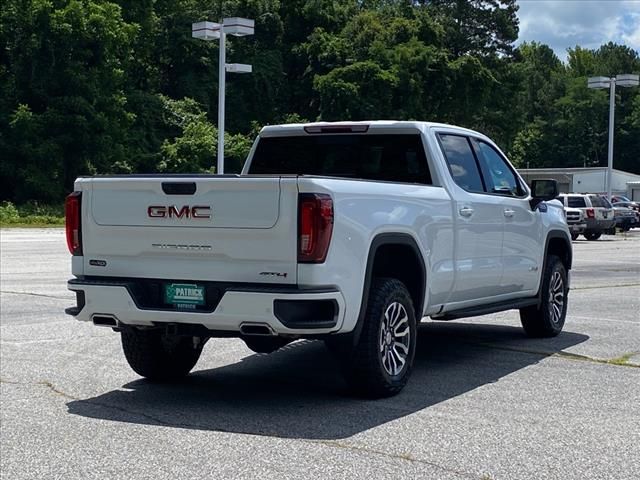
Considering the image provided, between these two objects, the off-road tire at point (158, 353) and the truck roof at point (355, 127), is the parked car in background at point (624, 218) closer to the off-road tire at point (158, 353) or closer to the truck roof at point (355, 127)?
the truck roof at point (355, 127)

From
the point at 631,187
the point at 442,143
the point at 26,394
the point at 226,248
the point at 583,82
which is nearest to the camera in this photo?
the point at 226,248

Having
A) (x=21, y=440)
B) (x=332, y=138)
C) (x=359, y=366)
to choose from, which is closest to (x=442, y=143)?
(x=332, y=138)

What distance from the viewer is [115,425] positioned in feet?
21.8

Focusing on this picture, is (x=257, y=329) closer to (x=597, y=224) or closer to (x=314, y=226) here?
(x=314, y=226)

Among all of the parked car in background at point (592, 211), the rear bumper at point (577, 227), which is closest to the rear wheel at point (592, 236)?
the parked car in background at point (592, 211)

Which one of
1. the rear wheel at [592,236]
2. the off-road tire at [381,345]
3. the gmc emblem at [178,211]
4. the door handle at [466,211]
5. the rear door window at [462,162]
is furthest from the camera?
the rear wheel at [592,236]

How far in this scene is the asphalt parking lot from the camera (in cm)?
566

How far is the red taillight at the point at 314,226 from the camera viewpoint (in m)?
6.54

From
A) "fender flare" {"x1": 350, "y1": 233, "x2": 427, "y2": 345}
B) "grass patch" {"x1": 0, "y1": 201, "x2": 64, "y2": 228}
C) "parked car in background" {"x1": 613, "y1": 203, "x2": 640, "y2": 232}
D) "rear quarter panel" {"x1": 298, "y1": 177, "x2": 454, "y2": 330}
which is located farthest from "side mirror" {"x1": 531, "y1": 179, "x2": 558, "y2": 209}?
"parked car in background" {"x1": 613, "y1": 203, "x2": 640, "y2": 232}

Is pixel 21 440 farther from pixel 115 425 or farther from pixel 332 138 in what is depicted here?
pixel 332 138

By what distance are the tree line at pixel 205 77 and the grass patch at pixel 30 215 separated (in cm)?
158

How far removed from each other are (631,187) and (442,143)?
7534 centimetres

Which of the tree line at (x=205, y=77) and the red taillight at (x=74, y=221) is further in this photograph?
the tree line at (x=205, y=77)

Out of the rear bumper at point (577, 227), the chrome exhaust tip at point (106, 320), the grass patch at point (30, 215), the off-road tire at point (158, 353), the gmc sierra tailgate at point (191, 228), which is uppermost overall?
the gmc sierra tailgate at point (191, 228)
